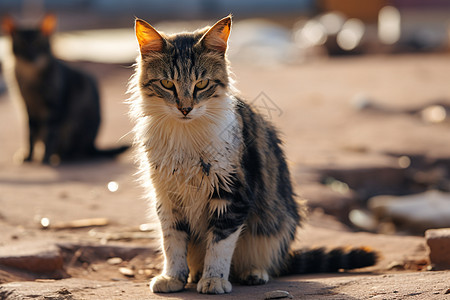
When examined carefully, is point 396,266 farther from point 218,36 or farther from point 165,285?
point 218,36

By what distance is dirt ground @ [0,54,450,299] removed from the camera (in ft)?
12.0

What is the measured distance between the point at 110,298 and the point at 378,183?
4.30 metres

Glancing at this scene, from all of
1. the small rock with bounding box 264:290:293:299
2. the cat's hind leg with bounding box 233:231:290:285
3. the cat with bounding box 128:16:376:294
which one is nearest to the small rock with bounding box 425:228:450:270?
the cat's hind leg with bounding box 233:231:290:285

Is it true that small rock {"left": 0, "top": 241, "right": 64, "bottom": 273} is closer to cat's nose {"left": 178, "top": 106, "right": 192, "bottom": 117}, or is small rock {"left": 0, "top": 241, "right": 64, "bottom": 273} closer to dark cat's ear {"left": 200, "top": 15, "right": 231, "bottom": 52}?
cat's nose {"left": 178, "top": 106, "right": 192, "bottom": 117}

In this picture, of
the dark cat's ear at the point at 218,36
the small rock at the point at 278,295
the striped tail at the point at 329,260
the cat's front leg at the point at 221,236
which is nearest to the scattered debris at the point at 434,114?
the striped tail at the point at 329,260

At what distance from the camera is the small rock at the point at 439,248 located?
13.6 feet

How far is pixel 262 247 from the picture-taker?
406 centimetres

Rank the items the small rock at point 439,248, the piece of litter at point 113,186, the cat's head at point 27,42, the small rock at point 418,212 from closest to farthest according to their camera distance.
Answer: the small rock at point 439,248 < the small rock at point 418,212 < the piece of litter at point 113,186 < the cat's head at point 27,42

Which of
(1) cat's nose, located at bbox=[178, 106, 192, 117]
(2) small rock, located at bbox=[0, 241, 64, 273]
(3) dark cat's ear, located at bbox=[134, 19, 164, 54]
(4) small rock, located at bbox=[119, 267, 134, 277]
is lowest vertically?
(4) small rock, located at bbox=[119, 267, 134, 277]


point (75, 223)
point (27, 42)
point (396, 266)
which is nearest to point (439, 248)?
point (396, 266)

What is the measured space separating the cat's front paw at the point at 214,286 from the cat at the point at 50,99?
483 centimetres

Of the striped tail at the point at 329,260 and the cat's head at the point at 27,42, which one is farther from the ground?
the cat's head at the point at 27,42

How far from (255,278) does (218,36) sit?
1.41 metres

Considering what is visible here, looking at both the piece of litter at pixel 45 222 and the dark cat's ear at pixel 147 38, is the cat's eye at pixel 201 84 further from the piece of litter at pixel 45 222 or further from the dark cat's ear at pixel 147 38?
the piece of litter at pixel 45 222
